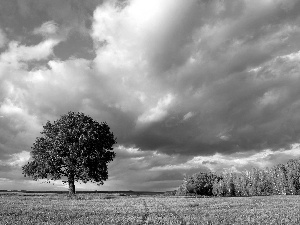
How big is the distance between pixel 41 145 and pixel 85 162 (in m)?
12.1

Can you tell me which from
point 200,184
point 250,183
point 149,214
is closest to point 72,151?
point 149,214

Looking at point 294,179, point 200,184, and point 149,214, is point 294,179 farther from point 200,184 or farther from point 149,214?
point 149,214

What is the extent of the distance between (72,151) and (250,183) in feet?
405

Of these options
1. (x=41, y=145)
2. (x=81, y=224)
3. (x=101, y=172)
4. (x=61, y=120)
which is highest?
(x=61, y=120)

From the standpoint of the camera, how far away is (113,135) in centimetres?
7588

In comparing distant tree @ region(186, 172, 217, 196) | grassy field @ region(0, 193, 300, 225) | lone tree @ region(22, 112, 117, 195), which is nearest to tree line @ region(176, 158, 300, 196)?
distant tree @ region(186, 172, 217, 196)

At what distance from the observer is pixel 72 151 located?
6875 cm

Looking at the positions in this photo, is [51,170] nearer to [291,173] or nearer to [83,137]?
[83,137]

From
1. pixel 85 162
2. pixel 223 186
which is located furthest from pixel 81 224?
pixel 223 186

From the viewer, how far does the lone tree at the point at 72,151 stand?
68.9 m

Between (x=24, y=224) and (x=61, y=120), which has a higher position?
(x=61, y=120)

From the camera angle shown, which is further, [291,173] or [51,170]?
[291,173]

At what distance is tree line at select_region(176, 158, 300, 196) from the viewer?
5354 inches

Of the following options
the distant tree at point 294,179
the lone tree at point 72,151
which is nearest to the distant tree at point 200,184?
the distant tree at point 294,179
